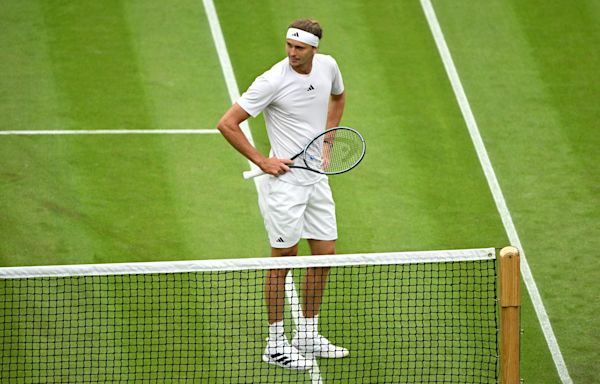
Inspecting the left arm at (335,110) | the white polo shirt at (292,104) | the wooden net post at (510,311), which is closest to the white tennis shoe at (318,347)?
the white polo shirt at (292,104)

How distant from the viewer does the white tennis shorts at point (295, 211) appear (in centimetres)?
916

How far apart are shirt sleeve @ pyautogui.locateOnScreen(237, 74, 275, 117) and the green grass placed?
2.44 m

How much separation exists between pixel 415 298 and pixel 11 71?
5845mm

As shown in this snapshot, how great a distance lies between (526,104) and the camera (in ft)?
43.8

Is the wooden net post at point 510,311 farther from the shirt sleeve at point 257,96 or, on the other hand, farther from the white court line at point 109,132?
the white court line at point 109,132

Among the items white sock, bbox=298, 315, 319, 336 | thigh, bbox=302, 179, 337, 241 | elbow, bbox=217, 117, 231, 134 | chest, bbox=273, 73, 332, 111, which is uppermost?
chest, bbox=273, 73, 332, 111

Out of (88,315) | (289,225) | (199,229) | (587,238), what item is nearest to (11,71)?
(199,229)

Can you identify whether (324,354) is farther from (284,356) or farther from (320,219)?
(320,219)

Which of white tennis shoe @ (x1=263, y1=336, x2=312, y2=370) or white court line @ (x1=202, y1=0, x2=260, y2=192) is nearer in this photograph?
white tennis shoe @ (x1=263, y1=336, x2=312, y2=370)

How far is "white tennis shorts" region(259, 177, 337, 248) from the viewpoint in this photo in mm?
9164

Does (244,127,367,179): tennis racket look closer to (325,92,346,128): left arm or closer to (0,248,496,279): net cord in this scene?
(325,92,346,128): left arm

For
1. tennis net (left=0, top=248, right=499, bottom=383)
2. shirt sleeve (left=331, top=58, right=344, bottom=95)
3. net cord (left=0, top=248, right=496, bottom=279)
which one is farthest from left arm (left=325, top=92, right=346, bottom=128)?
net cord (left=0, top=248, right=496, bottom=279)

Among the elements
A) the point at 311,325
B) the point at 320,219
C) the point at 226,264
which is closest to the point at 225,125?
the point at 320,219

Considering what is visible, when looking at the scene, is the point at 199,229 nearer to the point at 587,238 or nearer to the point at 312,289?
the point at 312,289
